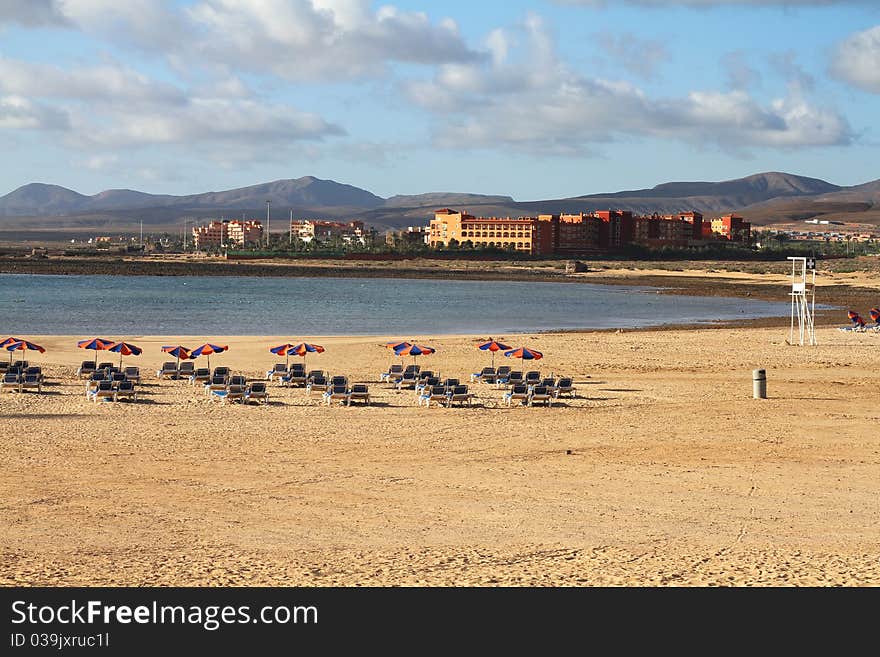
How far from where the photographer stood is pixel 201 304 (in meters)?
64.1

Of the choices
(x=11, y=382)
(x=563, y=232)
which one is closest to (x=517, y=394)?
(x=11, y=382)

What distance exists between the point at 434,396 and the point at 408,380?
328cm

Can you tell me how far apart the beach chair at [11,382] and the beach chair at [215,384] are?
378cm

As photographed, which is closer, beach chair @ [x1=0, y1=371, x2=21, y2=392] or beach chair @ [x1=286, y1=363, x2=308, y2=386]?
beach chair @ [x1=0, y1=371, x2=21, y2=392]

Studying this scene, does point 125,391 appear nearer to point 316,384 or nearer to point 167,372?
point 167,372

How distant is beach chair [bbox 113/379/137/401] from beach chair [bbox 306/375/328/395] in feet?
11.7

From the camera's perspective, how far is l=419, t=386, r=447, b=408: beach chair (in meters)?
22.5

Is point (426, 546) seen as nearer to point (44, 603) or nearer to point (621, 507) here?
point (621, 507)

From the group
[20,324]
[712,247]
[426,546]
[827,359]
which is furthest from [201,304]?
[712,247]

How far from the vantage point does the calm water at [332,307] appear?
1834 inches

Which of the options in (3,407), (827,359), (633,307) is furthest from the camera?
(633,307)

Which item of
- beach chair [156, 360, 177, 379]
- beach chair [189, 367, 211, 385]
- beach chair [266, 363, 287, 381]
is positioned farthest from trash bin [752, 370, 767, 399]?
beach chair [156, 360, 177, 379]

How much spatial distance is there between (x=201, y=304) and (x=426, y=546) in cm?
5405

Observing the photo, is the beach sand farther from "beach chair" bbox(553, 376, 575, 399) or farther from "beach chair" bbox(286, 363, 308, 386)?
"beach chair" bbox(286, 363, 308, 386)
